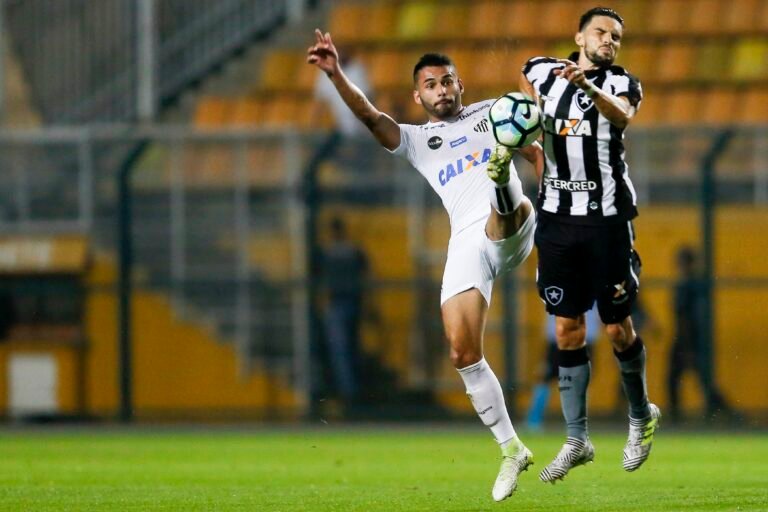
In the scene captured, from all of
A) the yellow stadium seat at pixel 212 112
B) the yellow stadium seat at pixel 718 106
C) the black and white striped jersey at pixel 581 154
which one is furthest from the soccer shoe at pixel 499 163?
the yellow stadium seat at pixel 212 112

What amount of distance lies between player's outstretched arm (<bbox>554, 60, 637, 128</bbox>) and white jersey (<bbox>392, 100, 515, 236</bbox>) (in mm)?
664

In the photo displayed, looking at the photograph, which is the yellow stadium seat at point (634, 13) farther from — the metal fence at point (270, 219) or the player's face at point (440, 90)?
the player's face at point (440, 90)

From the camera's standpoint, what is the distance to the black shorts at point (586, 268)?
27.6ft

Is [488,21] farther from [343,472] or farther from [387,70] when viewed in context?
[343,472]

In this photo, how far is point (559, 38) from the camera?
1728 cm

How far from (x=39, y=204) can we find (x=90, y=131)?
4.26 ft

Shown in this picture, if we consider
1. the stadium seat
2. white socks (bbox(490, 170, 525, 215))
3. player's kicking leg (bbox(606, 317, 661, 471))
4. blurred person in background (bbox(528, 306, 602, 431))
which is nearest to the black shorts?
player's kicking leg (bbox(606, 317, 661, 471))

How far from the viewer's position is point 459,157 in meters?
8.62

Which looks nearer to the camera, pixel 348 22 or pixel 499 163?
pixel 499 163

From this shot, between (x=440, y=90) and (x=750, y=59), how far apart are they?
8913 mm

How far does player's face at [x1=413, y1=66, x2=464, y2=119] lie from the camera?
8.59 metres

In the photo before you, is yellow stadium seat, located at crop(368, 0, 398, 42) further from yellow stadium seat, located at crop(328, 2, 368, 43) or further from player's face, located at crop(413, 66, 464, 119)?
player's face, located at crop(413, 66, 464, 119)

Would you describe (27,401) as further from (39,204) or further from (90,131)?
(90,131)

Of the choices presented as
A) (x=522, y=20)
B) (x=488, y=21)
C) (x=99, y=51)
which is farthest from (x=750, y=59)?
(x=99, y=51)
